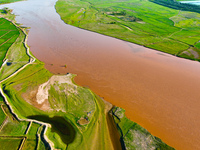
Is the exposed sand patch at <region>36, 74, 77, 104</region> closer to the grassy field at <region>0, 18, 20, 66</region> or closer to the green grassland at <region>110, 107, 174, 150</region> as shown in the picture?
the green grassland at <region>110, 107, 174, 150</region>

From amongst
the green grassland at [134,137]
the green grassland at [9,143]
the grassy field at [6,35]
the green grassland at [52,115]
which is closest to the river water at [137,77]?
the green grassland at [134,137]

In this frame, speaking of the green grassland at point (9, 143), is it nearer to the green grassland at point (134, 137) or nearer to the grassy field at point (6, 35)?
the green grassland at point (134, 137)

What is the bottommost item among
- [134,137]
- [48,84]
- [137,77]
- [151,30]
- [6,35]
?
[134,137]

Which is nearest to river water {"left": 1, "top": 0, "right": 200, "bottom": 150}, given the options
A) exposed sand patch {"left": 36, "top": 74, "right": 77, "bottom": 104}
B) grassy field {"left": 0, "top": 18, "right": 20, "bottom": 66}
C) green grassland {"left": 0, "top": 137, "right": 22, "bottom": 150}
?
exposed sand patch {"left": 36, "top": 74, "right": 77, "bottom": 104}

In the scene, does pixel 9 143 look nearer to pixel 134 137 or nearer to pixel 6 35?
pixel 134 137

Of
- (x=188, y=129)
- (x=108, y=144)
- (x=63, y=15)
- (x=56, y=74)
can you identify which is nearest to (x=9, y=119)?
(x=56, y=74)

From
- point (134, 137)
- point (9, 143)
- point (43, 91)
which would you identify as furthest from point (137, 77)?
point (9, 143)
